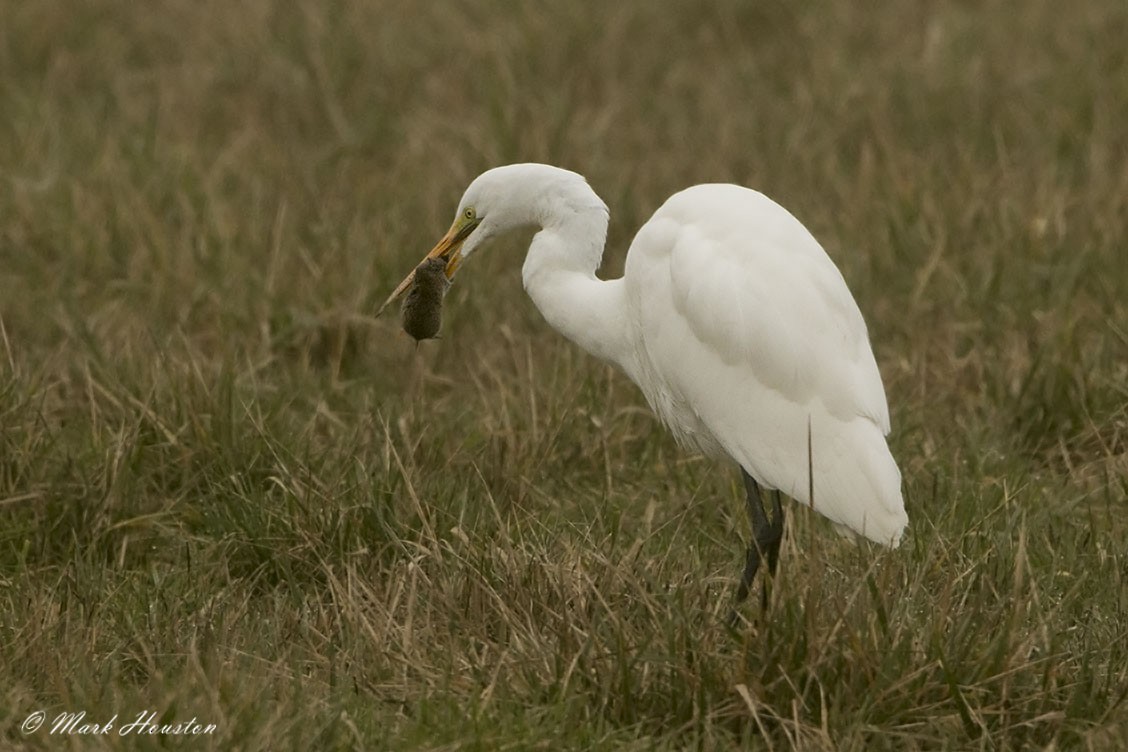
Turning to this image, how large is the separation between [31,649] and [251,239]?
108 inches

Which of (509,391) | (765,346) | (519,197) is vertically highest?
(519,197)

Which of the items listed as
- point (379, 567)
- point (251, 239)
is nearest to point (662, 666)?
point (379, 567)

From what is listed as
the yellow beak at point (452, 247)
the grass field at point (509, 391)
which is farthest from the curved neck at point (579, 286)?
the grass field at point (509, 391)

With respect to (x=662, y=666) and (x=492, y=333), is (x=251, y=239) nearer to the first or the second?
(x=492, y=333)

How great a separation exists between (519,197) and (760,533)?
0.96 m

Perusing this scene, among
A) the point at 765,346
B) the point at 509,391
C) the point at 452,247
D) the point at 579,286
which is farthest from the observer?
the point at 509,391

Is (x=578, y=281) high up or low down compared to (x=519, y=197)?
down

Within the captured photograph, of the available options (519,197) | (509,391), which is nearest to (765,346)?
(519,197)

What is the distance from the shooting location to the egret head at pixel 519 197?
13.7 ft

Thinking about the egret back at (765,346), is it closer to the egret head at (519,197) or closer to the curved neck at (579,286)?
the curved neck at (579,286)

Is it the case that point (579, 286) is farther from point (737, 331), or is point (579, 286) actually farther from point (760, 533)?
point (760, 533)

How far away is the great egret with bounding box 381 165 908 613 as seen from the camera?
12.4ft

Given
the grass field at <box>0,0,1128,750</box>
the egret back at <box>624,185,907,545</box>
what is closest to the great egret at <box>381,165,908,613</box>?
the egret back at <box>624,185,907,545</box>

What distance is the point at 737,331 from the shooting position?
3877 mm
